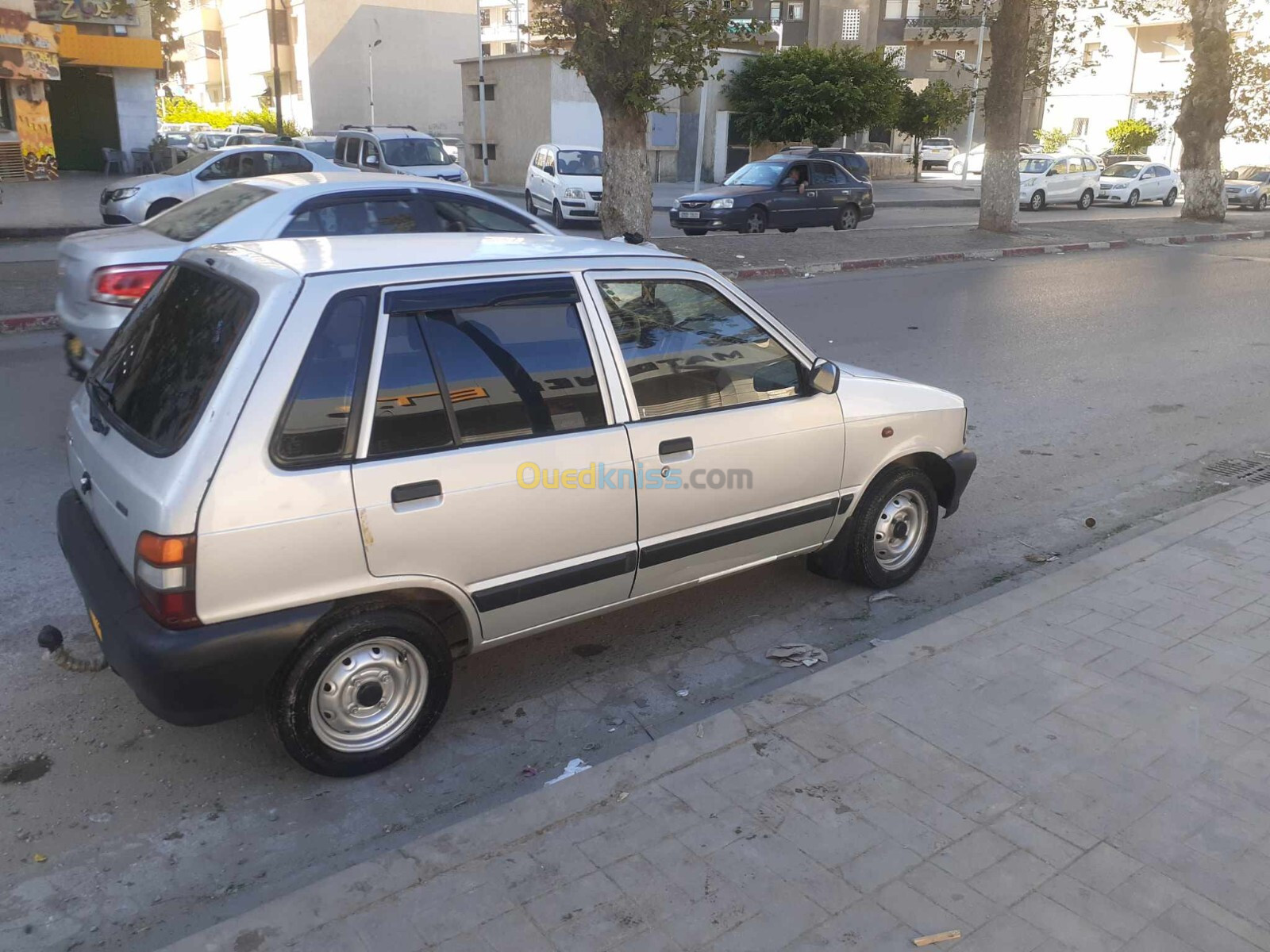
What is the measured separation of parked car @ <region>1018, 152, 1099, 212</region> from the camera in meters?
33.5

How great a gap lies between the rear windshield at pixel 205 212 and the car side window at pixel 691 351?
510 centimetres

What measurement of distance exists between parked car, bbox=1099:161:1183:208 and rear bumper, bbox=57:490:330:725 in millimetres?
38642

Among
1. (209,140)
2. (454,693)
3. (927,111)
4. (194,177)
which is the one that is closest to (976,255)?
(194,177)

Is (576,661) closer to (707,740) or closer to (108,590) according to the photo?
(707,740)

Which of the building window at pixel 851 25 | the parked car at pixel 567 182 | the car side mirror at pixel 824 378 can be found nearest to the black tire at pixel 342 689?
the car side mirror at pixel 824 378

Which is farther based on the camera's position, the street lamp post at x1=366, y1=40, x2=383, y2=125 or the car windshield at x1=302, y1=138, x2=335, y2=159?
the street lamp post at x1=366, y1=40, x2=383, y2=125

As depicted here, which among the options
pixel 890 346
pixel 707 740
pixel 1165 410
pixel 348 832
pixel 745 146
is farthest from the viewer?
pixel 745 146

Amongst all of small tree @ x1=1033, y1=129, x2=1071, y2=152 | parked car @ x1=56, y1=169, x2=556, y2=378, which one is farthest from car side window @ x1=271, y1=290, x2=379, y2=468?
small tree @ x1=1033, y1=129, x2=1071, y2=152

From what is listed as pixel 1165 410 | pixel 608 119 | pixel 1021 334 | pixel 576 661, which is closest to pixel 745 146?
pixel 608 119

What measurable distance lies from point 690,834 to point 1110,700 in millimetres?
Answer: 1856

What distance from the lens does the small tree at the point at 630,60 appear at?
49.2 feet

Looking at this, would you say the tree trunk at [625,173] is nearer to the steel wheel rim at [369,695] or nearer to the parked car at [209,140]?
the steel wheel rim at [369,695]

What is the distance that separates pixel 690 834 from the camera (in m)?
3.22

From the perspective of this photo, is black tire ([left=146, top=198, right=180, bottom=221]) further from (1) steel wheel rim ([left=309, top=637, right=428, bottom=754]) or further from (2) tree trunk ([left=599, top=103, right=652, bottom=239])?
(1) steel wheel rim ([left=309, top=637, right=428, bottom=754])
